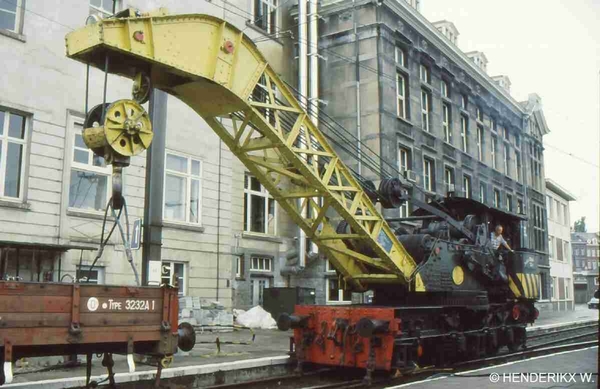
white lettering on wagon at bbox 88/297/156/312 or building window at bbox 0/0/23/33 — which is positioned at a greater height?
building window at bbox 0/0/23/33

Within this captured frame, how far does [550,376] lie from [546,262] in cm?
3223

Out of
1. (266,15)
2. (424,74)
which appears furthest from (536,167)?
(266,15)

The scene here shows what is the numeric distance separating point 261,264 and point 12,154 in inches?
402

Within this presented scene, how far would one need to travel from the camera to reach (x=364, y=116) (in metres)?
24.0

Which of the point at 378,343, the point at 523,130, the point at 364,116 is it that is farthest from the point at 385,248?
the point at 523,130

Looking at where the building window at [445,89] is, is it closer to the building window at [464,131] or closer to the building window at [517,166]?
the building window at [464,131]

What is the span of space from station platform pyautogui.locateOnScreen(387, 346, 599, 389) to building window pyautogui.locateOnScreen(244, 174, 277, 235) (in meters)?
12.6

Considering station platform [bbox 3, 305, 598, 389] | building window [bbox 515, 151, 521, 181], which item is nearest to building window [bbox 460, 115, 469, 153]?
building window [bbox 515, 151, 521, 181]

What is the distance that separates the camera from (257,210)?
2270 centimetres

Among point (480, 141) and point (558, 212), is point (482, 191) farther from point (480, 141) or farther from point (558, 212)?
point (558, 212)

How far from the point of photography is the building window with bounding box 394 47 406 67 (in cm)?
2577

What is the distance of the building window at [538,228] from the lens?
3960 centimetres

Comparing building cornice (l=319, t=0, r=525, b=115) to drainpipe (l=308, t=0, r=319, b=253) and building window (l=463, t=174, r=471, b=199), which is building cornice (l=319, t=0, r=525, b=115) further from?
building window (l=463, t=174, r=471, b=199)

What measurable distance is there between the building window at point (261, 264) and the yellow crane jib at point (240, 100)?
9789mm
